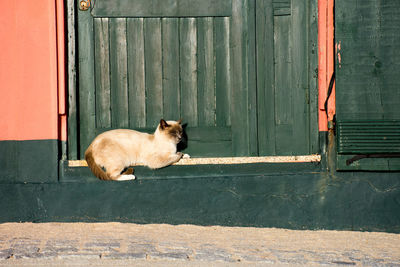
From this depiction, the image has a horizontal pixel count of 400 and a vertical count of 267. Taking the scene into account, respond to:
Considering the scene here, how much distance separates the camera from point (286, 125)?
18.7ft

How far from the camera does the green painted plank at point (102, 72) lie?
18.3 feet

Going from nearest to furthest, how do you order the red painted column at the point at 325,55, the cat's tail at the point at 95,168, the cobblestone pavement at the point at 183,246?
the cobblestone pavement at the point at 183,246, the cat's tail at the point at 95,168, the red painted column at the point at 325,55

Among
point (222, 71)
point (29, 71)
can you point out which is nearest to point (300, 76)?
point (222, 71)

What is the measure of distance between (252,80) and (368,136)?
1.41 m

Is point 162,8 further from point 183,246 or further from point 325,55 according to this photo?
point 183,246

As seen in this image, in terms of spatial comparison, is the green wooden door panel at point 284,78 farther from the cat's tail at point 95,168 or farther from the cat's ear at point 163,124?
the cat's tail at point 95,168

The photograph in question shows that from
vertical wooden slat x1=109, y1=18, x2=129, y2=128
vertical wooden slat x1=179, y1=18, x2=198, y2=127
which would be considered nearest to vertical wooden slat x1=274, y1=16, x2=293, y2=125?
vertical wooden slat x1=179, y1=18, x2=198, y2=127

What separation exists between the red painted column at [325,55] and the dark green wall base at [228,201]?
70cm

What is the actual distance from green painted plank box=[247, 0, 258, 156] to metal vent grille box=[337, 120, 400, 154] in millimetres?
934

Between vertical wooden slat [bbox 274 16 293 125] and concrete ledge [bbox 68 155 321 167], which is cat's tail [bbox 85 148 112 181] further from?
vertical wooden slat [bbox 274 16 293 125]

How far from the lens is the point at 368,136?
→ 209 inches

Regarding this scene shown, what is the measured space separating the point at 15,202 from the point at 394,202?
13.4 feet

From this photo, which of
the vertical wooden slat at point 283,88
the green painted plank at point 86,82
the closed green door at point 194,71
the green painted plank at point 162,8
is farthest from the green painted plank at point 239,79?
the green painted plank at point 86,82

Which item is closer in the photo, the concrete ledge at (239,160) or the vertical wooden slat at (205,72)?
the concrete ledge at (239,160)
